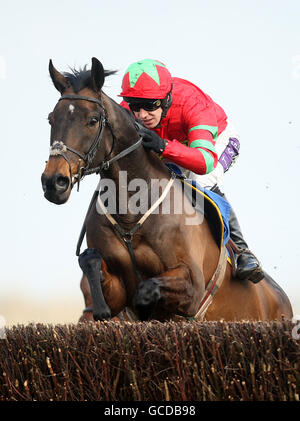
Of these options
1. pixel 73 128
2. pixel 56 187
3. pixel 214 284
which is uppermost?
pixel 73 128

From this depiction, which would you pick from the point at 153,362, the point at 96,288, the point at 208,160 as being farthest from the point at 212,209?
the point at 153,362

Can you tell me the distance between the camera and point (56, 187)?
4.45 meters

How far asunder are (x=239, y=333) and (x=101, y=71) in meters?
2.19

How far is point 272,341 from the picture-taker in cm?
358

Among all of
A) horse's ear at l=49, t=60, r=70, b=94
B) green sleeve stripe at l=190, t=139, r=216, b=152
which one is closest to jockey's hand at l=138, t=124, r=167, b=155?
green sleeve stripe at l=190, t=139, r=216, b=152

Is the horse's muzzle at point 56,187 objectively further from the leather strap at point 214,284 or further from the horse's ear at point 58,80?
the leather strap at point 214,284

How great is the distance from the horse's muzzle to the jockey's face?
1262mm

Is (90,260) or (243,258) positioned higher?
(90,260)

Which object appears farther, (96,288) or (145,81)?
(145,81)

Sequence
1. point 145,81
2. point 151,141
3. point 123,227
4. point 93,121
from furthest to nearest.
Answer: point 145,81
point 151,141
point 123,227
point 93,121

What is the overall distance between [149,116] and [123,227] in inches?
38.3

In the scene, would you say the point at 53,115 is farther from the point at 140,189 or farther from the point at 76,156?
the point at 140,189

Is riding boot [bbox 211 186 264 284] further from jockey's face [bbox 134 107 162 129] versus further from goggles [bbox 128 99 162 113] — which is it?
goggles [bbox 128 99 162 113]

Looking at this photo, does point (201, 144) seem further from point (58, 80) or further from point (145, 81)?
point (58, 80)
